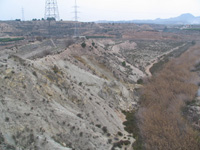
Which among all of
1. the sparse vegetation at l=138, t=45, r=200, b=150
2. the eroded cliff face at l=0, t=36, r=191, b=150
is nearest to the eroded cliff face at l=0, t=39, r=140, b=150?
the eroded cliff face at l=0, t=36, r=191, b=150

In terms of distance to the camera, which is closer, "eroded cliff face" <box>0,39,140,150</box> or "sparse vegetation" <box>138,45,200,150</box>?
"eroded cliff face" <box>0,39,140,150</box>

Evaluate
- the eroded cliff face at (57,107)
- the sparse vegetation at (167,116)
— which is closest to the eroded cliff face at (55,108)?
the eroded cliff face at (57,107)

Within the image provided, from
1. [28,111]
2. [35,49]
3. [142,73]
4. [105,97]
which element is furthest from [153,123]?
[35,49]

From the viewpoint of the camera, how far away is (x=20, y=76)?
20.5 meters

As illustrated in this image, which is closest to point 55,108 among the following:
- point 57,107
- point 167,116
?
point 57,107

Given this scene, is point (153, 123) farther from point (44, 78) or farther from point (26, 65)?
point (26, 65)

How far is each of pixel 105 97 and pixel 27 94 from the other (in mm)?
12353

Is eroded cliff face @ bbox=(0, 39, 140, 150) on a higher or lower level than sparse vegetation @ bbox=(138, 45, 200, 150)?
higher

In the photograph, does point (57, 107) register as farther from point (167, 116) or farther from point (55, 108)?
point (167, 116)

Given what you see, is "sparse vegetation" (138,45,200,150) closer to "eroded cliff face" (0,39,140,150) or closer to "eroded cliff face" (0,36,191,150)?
"eroded cliff face" (0,36,191,150)

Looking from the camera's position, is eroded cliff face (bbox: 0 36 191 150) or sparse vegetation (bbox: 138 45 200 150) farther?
sparse vegetation (bbox: 138 45 200 150)

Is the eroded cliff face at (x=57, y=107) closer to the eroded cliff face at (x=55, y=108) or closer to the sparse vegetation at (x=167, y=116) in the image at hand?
the eroded cliff face at (x=55, y=108)

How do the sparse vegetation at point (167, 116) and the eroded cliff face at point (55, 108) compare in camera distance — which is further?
the sparse vegetation at point (167, 116)

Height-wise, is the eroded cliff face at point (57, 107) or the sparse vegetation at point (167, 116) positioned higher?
the eroded cliff face at point (57, 107)
